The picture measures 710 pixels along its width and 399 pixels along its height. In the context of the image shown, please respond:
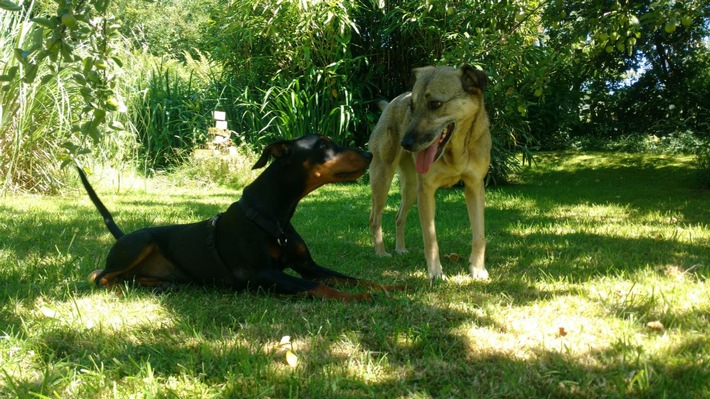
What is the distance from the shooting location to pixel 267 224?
3768 millimetres

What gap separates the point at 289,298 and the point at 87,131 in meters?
1.54

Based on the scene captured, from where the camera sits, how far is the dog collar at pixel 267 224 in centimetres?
376

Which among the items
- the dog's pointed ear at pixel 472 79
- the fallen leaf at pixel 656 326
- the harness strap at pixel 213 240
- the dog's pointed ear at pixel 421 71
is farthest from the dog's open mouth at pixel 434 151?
the fallen leaf at pixel 656 326

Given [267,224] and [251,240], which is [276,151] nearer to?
[267,224]

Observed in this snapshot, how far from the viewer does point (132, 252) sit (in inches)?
152

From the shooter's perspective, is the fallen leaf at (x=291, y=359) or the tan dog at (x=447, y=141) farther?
the tan dog at (x=447, y=141)

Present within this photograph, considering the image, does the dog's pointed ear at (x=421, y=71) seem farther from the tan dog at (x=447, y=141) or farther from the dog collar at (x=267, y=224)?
the dog collar at (x=267, y=224)

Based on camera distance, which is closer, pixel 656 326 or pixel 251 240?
pixel 656 326

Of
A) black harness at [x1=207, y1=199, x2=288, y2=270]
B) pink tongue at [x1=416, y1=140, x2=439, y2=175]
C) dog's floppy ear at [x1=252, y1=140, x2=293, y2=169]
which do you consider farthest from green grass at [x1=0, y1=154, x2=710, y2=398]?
dog's floppy ear at [x1=252, y1=140, x2=293, y2=169]

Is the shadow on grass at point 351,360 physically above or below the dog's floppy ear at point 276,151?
below

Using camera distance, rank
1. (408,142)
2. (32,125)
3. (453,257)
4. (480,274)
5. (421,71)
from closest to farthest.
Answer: (408,142), (480,274), (421,71), (453,257), (32,125)

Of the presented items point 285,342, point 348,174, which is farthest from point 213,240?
point 285,342

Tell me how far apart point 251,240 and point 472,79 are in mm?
1883

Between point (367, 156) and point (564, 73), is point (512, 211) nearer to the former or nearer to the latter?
point (367, 156)
